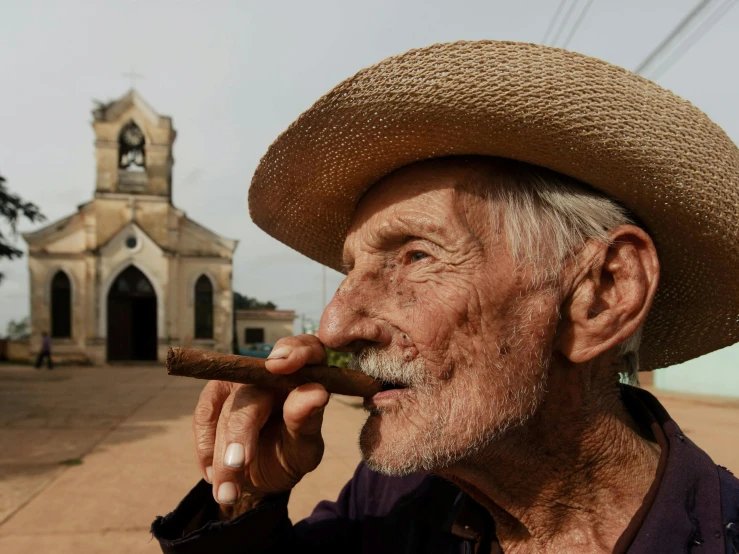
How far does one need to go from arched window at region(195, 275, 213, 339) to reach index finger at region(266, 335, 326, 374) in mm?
22526

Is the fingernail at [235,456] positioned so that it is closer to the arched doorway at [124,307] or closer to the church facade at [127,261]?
the church facade at [127,261]

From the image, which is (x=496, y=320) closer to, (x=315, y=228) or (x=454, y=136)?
(x=454, y=136)

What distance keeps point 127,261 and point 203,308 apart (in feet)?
11.8

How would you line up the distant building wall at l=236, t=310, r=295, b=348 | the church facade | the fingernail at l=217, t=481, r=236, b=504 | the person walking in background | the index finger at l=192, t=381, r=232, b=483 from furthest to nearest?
the distant building wall at l=236, t=310, r=295, b=348
the church facade
the person walking in background
the index finger at l=192, t=381, r=232, b=483
the fingernail at l=217, t=481, r=236, b=504

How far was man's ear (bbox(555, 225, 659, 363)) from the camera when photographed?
143 centimetres

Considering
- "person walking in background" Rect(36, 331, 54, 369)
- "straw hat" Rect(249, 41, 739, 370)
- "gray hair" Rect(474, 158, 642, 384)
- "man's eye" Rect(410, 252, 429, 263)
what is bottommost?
"person walking in background" Rect(36, 331, 54, 369)

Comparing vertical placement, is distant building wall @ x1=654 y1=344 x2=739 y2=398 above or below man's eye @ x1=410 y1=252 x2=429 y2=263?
below

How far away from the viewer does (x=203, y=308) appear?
23016 millimetres

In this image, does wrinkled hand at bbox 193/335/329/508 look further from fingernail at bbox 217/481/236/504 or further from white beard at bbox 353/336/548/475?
white beard at bbox 353/336/548/475

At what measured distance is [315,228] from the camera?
2.11 m

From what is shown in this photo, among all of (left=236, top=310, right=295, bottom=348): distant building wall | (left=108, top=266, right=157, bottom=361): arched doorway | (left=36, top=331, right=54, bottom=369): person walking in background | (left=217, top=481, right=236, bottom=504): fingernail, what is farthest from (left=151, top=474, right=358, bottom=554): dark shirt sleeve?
(left=236, top=310, right=295, bottom=348): distant building wall

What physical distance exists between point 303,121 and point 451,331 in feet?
2.44

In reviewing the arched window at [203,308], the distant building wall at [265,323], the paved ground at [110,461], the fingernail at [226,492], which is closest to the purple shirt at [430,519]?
the fingernail at [226,492]

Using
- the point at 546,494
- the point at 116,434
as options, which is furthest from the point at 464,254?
the point at 116,434
